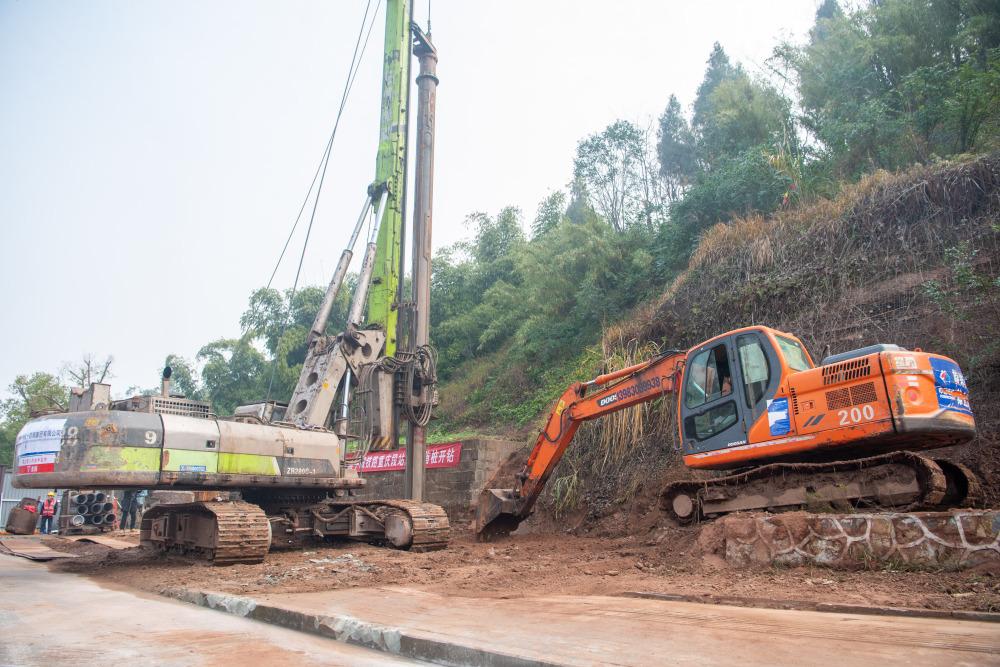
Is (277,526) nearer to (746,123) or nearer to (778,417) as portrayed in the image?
(778,417)

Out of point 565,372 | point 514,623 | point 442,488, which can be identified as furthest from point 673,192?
point 514,623

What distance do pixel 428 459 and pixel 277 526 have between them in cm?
476

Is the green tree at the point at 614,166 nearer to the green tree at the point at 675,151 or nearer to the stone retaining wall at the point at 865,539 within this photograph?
the green tree at the point at 675,151

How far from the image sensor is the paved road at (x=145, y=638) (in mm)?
3830

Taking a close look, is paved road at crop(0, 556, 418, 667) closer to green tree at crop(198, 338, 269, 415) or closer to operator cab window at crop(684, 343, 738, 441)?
operator cab window at crop(684, 343, 738, 441)

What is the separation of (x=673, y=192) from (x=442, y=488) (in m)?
20.5

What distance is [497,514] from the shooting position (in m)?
10.7

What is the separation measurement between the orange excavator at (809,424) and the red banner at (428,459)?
607cm

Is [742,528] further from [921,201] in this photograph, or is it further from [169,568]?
[921,201]

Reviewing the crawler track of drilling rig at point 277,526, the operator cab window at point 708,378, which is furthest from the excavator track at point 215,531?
the operator cab window at point 708,378

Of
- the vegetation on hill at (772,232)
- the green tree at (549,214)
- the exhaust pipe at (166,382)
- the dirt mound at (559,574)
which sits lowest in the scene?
the dirt mound at (559,574)

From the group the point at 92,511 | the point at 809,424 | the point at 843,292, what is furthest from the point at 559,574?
the point at 92,511

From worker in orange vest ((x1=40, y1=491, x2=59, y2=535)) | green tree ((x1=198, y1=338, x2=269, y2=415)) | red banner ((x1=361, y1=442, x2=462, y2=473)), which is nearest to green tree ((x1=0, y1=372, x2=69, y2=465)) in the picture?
green tree ((x1=198, y1=338, x2=269, y2=415))

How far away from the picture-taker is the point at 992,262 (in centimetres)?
1056
